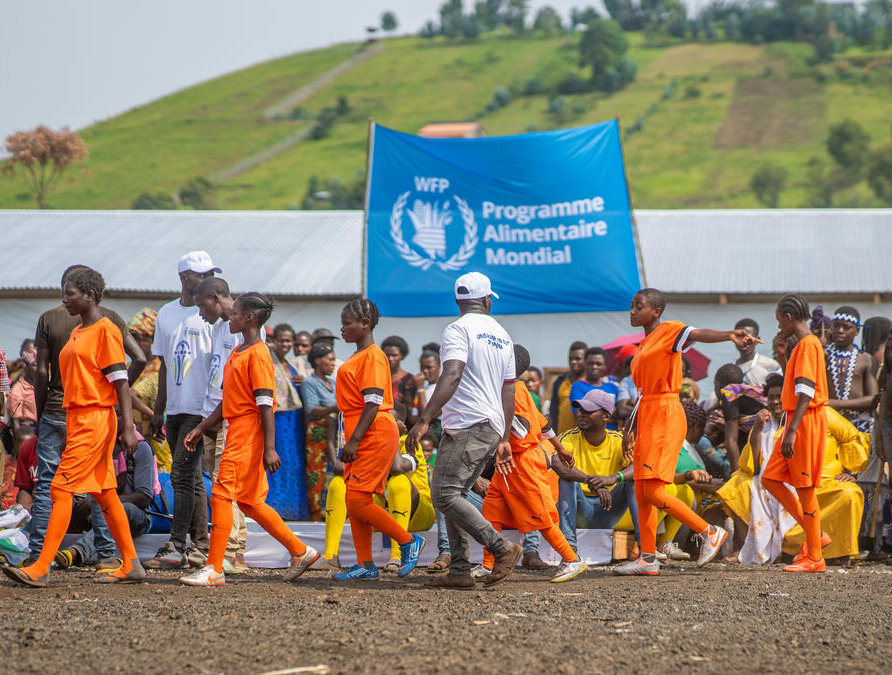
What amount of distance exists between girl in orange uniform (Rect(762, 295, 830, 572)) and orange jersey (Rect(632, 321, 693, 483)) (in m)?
0.86

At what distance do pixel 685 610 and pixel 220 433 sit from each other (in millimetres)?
3525

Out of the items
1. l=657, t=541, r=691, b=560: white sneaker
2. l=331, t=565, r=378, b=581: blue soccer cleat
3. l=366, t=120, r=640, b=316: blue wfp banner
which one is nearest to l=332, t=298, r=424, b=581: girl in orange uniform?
l=331, t=565, r=378, b=581: blue soccer cleat

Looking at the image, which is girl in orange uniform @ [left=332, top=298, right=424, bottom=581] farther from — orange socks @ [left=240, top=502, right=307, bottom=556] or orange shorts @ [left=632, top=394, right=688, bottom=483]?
orange shorts @ [left=632, top=394, right=688, bottom=483]

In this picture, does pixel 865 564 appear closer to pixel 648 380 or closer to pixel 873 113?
pixel 648 380

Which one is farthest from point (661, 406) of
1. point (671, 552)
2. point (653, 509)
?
point (671, 552)

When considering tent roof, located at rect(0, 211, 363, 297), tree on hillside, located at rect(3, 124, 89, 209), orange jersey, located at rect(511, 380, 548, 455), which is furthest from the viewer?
tree on hillside, located at rect(3, 124, 89, 209)

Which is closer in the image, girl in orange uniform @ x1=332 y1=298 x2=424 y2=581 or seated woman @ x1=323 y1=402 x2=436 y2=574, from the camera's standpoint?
girl in orange uniform @ x1=332 y1=298 x2=424 y2=581

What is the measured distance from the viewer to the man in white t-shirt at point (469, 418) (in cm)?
689

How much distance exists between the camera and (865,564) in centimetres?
898

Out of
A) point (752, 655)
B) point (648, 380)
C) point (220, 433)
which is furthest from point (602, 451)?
point (752, 655)

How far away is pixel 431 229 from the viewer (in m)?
11.4

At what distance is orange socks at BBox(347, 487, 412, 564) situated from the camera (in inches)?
292

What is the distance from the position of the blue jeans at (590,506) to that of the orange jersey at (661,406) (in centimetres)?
151

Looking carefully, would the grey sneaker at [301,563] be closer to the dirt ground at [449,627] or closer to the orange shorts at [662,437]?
the dirt ground at [449,627]
